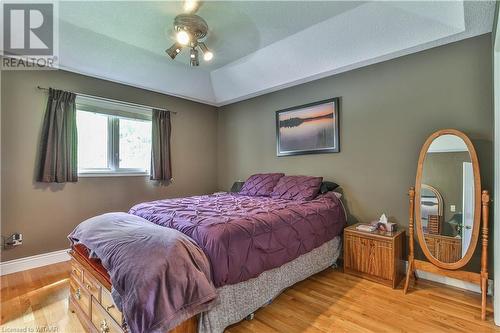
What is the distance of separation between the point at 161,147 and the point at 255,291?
2654mm

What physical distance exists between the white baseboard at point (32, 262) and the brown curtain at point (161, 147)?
140 cm

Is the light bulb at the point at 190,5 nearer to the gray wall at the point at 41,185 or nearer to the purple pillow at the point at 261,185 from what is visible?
the gray wall at the point at 41,185

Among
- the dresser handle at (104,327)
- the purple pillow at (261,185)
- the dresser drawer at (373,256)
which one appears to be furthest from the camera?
the purple pillow at (261,185)

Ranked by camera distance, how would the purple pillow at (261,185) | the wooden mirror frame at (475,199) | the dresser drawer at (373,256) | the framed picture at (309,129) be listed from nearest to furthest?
the wooden mirror frame at (475,199) < the dresser drawer at (373,256) < the framed picture at (309,129) < the purple pillow at (261,185)

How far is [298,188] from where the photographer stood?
9.82ft

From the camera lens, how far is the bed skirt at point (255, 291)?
1.52 m

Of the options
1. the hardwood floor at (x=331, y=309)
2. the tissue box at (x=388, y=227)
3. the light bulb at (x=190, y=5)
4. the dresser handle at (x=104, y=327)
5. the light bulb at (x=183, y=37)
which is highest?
the light bulb at (x=190, y=5)

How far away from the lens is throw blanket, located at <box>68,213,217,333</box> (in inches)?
47.5

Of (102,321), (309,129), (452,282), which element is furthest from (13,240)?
(452,282)

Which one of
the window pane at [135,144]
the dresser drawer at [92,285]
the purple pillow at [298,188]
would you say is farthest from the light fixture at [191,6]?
the dresser drawer at [92,285]

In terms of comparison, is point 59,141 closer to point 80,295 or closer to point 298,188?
point 80,295

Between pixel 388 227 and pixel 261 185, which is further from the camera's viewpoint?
pixel 261 185

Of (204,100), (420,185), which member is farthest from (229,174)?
(420,185)

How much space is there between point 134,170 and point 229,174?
159cm
